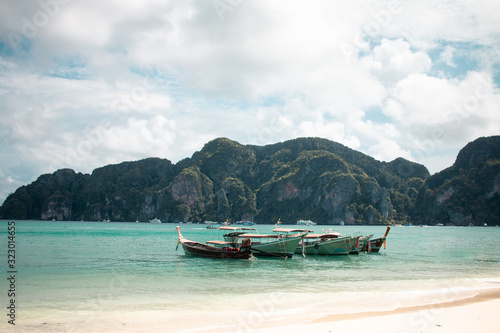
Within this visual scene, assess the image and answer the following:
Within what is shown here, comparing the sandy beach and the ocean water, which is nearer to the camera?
the sandy beach

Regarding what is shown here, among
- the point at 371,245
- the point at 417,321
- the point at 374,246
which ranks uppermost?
the point at 417,321

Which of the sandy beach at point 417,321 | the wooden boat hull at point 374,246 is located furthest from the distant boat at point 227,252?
the sandy beach at point 417,321

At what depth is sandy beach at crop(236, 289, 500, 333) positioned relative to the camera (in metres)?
11.0

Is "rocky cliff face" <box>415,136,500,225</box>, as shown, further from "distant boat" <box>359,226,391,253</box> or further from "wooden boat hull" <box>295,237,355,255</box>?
"wooden boat hull" <box>295,237,355,255</box>

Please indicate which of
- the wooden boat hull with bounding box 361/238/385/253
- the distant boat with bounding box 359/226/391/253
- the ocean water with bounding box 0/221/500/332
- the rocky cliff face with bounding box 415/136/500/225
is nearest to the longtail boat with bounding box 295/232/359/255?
the distant boat with bounding box 359/226/391/253

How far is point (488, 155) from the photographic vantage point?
169750 mm

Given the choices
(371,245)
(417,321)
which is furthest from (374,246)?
(417,321)

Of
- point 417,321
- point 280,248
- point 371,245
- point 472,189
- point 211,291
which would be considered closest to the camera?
point 417,321

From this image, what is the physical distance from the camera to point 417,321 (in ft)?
38.9

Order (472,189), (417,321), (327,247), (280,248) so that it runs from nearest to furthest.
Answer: (417,321) → (280,248) → (327,247) → (472,189)

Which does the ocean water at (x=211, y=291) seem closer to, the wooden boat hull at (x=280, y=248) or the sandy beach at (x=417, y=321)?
the sandy beach at (x=417, y=321)

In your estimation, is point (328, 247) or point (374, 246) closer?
point (328, 247)

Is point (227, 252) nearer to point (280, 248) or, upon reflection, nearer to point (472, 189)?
point (280, 248)

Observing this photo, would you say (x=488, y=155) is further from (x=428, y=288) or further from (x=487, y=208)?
(x=428, y=288)
